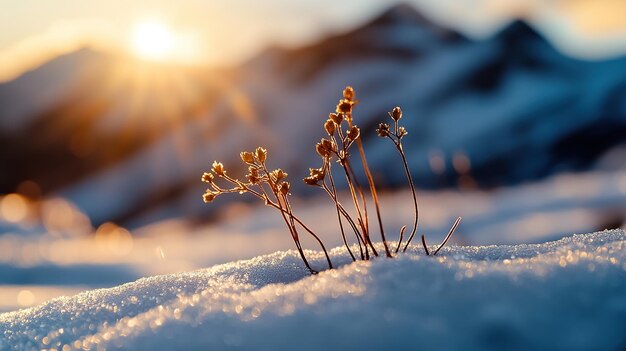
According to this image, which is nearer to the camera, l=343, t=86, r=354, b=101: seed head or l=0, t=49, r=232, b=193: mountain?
l=343, t=86, r=354, b=101: seed head

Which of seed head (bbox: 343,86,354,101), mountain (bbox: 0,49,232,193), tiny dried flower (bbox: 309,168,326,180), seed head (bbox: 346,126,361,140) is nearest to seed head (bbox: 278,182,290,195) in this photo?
tiny dried flower (bbox: 309,168,326,180)

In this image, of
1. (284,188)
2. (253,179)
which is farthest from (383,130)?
(253,179)

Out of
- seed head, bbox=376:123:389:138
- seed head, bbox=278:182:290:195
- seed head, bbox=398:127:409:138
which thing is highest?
seed head, bbox=376:123:389:138

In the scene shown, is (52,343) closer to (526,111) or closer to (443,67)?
(526,111)

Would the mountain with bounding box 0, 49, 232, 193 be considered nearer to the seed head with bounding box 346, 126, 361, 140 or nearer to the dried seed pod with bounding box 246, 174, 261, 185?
the dried seed pod with bounding box 246, 174, 261, 185

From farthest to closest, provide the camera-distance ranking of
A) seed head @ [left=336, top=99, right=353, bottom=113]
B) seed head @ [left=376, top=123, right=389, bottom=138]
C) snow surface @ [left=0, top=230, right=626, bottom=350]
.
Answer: seed head @ [left=376, top=123, right=389, bottom=138]
seed head @ [left=336, top=99, right=353, bottom=113]
snow surface @ [left=0, top=230, right=626, bottom=350]

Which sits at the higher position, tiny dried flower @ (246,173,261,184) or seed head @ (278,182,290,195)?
tiny dried flower @ (246,173,261,184)
